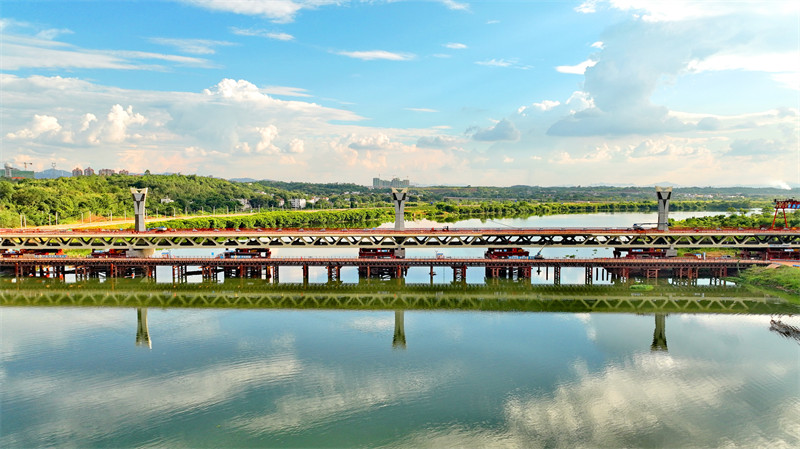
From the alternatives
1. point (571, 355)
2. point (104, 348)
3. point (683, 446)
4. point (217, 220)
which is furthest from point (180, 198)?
point (683, 446)

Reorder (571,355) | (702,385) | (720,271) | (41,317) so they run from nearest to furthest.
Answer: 1. (702,385)
2. (571,355)
3. (41,317)
4. (720,271)

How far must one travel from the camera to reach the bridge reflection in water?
49.9 m

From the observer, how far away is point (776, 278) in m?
57.1

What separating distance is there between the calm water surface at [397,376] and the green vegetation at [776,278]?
4888 millimetres

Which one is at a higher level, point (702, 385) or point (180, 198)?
point (180, 198)

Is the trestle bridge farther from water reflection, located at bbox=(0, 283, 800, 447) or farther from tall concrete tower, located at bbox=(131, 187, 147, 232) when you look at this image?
water reflection, located at bbox=(0, 283, 800, 447)

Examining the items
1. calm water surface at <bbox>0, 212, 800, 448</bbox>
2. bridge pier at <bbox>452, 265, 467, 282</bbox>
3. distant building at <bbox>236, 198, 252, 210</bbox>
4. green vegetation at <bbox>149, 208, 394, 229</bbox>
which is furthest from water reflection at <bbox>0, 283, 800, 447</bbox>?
distant building at <bbox>236, 198, 252, 210</bbox>

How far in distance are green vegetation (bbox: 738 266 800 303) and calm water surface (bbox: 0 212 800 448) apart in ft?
16.0

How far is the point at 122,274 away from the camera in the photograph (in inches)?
2608

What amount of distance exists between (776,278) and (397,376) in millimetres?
46656

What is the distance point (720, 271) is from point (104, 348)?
6301 cm

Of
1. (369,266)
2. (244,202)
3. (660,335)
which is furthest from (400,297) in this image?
(244,202)

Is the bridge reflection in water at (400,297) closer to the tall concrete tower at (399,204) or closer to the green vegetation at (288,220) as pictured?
the tall concrete tower at (399,204)

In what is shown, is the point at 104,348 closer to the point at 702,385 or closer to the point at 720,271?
the point at 702,385
